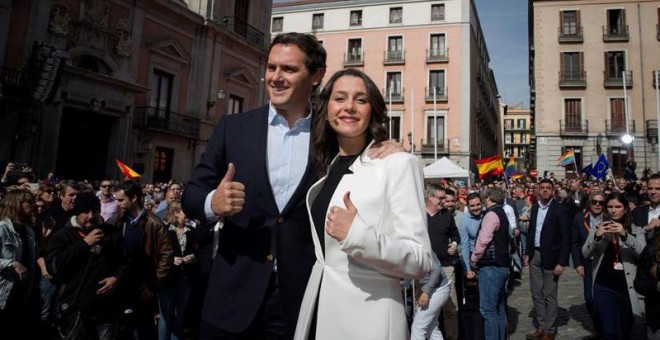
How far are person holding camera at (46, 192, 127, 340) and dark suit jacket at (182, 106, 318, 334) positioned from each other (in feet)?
8.59

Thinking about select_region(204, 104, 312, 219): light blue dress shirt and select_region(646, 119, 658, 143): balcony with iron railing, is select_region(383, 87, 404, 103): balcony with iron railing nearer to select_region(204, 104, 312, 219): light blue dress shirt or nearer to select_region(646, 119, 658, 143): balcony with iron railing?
select_region(646, 119, 658, 143): balcony with iron railing

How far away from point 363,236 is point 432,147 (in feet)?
Answer: 111

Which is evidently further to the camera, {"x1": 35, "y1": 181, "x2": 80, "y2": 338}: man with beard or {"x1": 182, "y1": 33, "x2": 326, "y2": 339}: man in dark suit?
{"x1": 35, "y1": 181, "x2": 80, "y2": 338}: man with beard

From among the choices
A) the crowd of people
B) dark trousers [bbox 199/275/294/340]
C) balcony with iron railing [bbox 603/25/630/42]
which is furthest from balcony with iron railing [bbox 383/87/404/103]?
dark trousers [bbox 199/275/294/340]

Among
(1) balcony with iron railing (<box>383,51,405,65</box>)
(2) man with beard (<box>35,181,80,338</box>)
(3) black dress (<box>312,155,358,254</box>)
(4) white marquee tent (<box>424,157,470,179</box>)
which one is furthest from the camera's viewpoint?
(1) balcony with iron railing (<box>383,51,405,65</box>)

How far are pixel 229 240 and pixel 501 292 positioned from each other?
4688mm

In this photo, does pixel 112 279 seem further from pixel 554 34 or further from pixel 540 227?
pixel 554 34

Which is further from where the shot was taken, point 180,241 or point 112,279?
point 180,241

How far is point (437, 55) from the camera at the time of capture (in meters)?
A: 34.9

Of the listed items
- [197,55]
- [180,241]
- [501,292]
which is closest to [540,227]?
[501,292]

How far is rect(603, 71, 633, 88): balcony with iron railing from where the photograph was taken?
2803cm

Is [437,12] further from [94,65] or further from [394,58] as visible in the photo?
[94,65]

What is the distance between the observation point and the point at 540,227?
268 inches

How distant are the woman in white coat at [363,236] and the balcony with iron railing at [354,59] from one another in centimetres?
3599
